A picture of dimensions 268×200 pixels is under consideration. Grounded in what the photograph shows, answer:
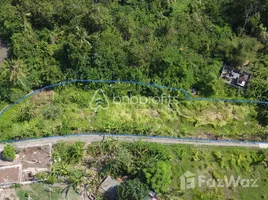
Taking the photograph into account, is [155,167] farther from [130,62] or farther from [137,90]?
[130,62]

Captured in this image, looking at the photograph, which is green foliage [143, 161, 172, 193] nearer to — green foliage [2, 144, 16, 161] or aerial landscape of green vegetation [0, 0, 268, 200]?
aerial landscape of green vegetation [0, 0, 268, 200]

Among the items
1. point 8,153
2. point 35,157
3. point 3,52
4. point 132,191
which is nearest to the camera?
point 132,191

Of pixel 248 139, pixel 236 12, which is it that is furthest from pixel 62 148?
pixel 236 12

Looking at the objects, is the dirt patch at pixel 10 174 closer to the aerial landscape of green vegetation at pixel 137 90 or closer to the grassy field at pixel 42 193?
the aerial landscape of green vegetation at pixel 137 90

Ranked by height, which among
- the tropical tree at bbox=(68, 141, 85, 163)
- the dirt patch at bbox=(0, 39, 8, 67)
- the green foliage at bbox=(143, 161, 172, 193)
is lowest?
the tropical tree at bbox=(68, 141, 85, 163)

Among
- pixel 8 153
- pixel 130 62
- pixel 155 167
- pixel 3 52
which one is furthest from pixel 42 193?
pixel 3 52

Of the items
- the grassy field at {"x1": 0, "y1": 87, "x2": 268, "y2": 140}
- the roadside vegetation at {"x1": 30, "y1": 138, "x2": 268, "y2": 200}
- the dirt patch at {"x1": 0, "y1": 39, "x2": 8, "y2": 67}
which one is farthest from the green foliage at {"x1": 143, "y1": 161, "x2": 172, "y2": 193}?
the dirt patch at {"x1": 0, "y1": 39, "x2": 8, "y2": 67}

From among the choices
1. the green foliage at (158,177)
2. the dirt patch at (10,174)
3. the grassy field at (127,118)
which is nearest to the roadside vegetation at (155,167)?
the green foliage at (158,177)
